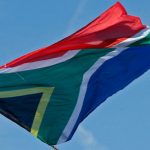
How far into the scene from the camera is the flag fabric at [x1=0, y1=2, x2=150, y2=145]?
87.5 feet

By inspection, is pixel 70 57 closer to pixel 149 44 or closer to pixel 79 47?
pixel 79 47

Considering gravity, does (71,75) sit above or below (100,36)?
below

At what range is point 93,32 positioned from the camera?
92.5 ft

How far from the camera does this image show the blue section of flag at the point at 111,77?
2705 centimetres

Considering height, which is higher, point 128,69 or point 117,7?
point 117,7

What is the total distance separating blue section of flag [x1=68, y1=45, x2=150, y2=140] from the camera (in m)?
27.0

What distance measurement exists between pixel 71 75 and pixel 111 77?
1.43m

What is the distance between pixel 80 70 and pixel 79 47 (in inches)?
36.8

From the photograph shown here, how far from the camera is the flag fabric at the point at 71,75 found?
26.7m

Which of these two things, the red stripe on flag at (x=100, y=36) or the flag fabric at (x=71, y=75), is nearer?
the flag fabric at (x=71, y=75)

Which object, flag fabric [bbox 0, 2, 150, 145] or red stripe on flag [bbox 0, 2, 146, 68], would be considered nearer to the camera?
flag fabric [bbox 0, 2, 150, 145]

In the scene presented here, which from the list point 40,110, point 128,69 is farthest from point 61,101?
point 128,69

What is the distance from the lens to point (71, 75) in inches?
1077

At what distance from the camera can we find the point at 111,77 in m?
27.3
